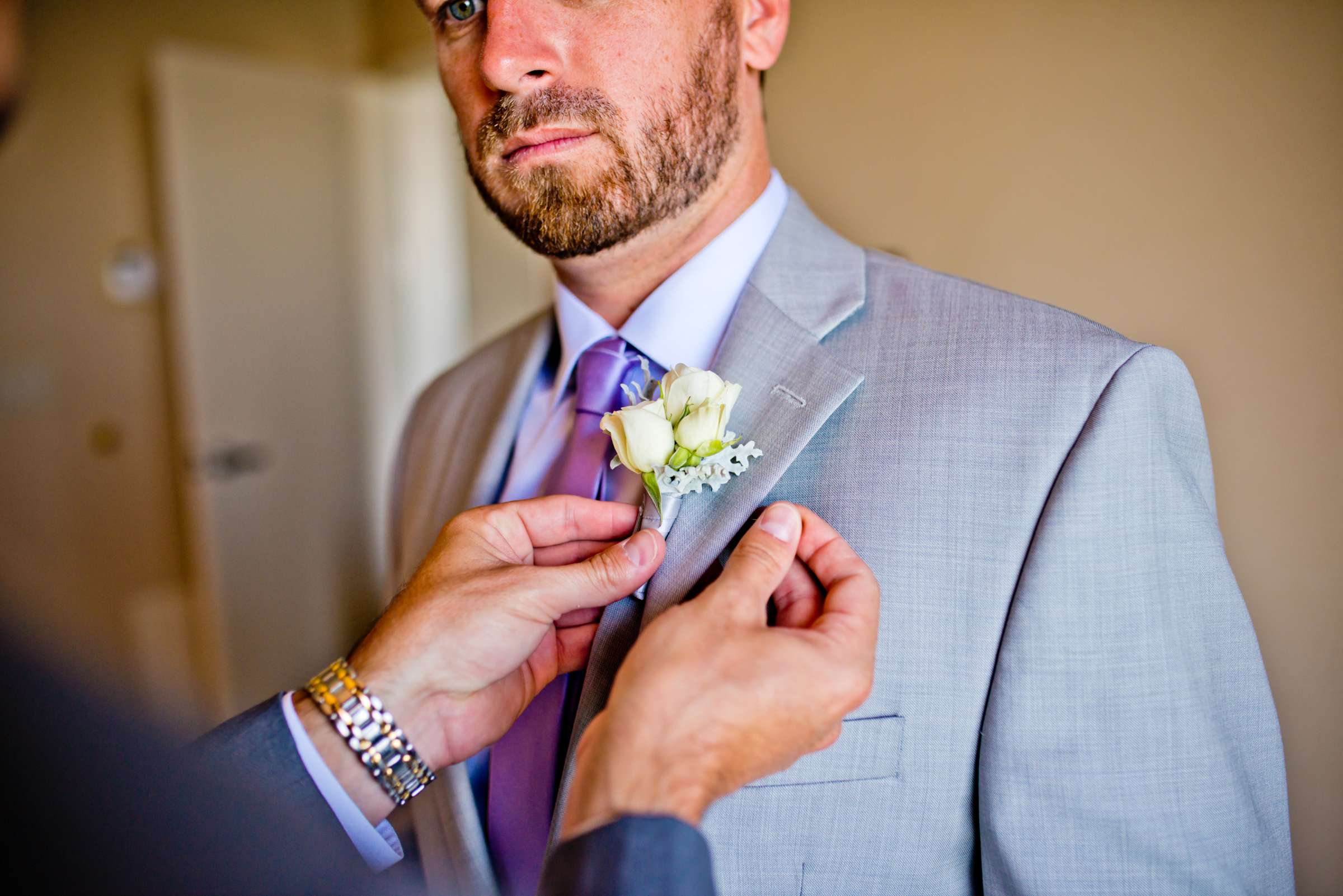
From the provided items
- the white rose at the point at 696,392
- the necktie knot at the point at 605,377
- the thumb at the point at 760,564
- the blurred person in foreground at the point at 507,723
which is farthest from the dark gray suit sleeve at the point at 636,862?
the necktie knot at the point at 605,377

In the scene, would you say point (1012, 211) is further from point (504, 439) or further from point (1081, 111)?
point (504, 439)

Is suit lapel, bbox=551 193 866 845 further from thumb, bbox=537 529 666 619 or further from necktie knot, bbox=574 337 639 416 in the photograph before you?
necktie knot, bbox=574 337 639 416

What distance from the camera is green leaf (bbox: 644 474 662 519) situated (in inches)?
38.5

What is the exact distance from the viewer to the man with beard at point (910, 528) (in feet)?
3.05

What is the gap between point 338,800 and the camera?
3.42 feet

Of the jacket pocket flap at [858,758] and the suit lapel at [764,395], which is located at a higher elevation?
the suit lapel at [764,395]

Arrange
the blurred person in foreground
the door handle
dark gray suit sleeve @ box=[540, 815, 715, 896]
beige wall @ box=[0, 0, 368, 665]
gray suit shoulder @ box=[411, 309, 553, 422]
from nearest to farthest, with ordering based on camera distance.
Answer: the blurred person in foreground → dark gray suit sleeve @ box=[540, 815, 715, 896] → gray suit shoulder @ box=[411, 309, 553, 422] → beige wall @ box=[0, 0, 368, 665] → the door handle

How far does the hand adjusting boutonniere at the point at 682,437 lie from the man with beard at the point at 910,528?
6cm

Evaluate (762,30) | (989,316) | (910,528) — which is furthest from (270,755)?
(762,30)

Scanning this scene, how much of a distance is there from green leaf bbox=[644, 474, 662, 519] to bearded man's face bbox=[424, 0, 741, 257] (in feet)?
1.40

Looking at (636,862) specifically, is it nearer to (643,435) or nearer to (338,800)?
(643,435)

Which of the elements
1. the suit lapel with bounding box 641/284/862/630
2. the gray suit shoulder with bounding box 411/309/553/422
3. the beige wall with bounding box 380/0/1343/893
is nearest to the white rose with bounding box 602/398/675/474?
the suit lapel with bounding box 641/284/862/630

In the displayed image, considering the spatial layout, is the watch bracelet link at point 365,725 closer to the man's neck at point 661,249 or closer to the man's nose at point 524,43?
the man's neck at point 661,249

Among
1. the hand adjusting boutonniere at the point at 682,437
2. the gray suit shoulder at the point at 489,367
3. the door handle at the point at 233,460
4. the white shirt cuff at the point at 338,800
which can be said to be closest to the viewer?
the hand adjusting boutonniere at the point at 682,437
